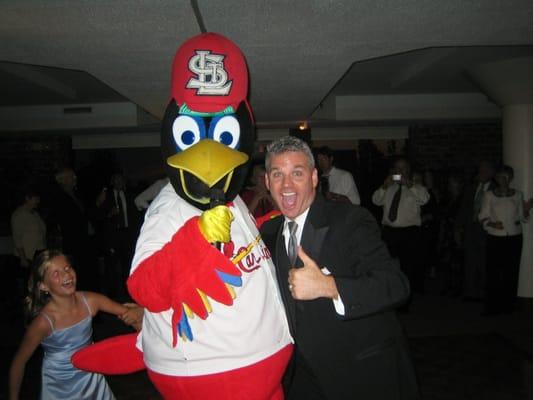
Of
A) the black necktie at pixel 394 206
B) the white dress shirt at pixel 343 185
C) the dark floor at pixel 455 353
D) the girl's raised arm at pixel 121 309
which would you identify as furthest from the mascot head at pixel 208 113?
the black necktie at pixel 394 206

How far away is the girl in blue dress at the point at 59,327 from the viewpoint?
220 cm

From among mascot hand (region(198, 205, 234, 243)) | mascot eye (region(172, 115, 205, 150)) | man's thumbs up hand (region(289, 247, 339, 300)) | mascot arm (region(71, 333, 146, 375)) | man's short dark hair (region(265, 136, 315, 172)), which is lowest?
mascot arm (region(71, 333, 146, 375))

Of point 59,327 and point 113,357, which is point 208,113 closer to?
point 113,357

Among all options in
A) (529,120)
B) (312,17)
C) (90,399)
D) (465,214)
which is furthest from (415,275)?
(90,399)

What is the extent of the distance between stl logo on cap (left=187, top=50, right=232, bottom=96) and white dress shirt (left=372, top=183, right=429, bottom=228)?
3.75m

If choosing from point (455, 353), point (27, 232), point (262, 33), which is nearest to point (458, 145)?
point (455, 353)

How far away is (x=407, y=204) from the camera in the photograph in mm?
5070

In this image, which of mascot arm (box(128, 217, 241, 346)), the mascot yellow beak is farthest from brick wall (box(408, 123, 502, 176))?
mascot arm (box(128, 217, 241, 346))

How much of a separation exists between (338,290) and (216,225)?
0.45 metres

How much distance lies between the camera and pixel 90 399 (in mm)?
2277

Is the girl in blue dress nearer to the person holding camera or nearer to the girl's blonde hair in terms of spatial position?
the girl's blonde hair

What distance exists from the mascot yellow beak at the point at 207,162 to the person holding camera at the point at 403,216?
3915 mm

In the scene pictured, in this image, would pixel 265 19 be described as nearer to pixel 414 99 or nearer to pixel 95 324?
pixel 95 324

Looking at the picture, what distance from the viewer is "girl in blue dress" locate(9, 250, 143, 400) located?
2.20 metres
